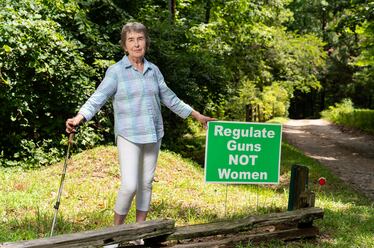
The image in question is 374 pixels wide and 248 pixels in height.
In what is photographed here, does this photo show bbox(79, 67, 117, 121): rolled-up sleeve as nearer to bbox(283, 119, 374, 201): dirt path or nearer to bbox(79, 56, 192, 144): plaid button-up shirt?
bbox(79, 56, 192, 144): plaid button-up shirt

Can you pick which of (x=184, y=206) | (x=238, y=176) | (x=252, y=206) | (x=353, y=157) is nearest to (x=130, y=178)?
(x=238, y=176)

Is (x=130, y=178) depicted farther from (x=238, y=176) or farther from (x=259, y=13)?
(x=259, y=13)

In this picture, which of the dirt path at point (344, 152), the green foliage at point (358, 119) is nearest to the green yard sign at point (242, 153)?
the dirt path at point (344, 152)

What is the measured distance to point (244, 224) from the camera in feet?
15.9

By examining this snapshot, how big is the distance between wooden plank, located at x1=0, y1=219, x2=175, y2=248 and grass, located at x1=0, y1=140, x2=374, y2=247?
3.66ft

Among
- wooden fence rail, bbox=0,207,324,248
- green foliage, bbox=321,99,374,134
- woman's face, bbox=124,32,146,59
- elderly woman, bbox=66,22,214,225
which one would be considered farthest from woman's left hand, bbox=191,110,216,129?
green foliage, bbox=321,99,374,134

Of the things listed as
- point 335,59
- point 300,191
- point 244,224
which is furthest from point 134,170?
point 335,59

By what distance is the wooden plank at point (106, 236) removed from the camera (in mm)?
3570

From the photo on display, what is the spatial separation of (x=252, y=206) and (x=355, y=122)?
880 inches

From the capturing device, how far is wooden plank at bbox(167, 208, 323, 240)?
4.54 metres

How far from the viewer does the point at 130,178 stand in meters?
4.24

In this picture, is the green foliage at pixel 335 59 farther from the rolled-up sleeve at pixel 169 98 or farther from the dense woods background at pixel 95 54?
the rolled-up sleeve at pixel 169 98

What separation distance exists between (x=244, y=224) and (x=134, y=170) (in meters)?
1.38

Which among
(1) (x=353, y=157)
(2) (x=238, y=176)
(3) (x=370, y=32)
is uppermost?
(3) (x=370, y=32)
